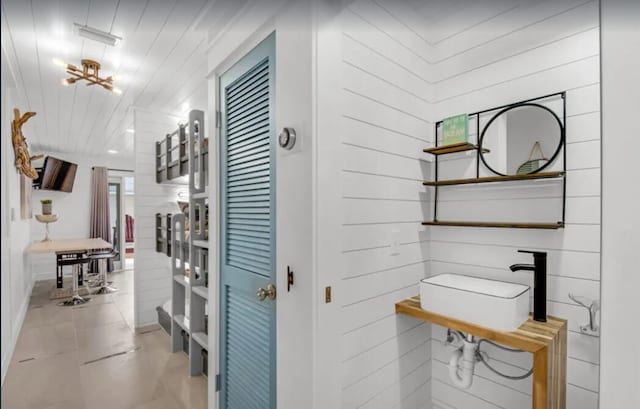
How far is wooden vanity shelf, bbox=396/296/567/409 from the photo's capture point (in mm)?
1205

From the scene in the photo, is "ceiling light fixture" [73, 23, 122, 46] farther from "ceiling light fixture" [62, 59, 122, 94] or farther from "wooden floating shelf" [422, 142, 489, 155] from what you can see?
"wooden floating shelf" [422, 142, 489, 155]

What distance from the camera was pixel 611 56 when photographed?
21.3 inches

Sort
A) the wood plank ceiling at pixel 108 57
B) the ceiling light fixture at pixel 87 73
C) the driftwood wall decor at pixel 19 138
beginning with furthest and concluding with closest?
the driftwood wall decor at pixel 19 138
the ceiling light fixture at pixel 87 73
the wood plank ceiling at pixel 108 57

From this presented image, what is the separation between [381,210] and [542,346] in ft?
2.62

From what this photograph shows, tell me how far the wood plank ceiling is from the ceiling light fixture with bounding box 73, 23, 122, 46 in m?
0.04

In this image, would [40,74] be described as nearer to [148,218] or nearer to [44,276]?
[148,218]

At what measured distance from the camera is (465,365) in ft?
5.07

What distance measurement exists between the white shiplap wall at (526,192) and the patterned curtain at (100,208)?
694 centimetres

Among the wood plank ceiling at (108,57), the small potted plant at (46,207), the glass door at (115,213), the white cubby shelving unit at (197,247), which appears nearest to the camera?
the wood plank ceiling at (108,57)

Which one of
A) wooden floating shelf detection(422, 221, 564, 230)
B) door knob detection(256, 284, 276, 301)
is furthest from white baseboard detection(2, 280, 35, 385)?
wooden floating shelf detection(422, 221, 564, 230)

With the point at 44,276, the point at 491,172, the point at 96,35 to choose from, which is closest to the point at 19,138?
the point at 96,35

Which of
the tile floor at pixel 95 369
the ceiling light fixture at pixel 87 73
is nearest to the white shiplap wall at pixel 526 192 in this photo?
the tile floor at pixel 95 369

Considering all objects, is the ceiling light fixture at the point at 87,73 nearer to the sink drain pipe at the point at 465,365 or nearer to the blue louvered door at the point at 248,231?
the blue louvered door at the point at 248,231

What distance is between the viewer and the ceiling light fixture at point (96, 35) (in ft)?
6.55
